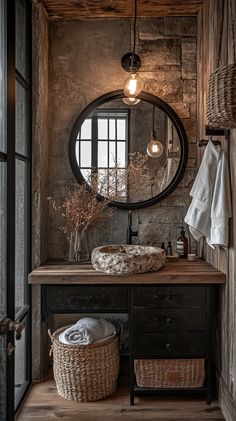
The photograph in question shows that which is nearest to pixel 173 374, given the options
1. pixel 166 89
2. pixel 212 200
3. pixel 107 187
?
pixel 212 200

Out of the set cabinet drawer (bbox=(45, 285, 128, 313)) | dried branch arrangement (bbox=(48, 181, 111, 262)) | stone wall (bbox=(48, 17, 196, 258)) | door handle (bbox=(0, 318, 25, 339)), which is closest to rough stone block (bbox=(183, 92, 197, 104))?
stone wall (bbox=(48, 17, 196, 258))

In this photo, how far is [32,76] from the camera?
2756 millimetres

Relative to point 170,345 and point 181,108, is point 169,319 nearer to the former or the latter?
point 170,345

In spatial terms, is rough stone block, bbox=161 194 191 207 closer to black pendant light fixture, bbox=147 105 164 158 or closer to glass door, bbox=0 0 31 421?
black pendant light fixture, bbox=147 105 164 158

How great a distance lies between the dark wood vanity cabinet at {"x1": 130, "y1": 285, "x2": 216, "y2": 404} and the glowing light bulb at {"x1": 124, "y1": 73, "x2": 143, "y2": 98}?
1.37 meters

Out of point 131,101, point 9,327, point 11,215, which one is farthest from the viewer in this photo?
point 131,101

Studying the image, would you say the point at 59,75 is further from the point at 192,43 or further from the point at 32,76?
the point at 192,43

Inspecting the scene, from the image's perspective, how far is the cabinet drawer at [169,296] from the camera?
8.13 feet

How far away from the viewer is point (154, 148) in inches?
120

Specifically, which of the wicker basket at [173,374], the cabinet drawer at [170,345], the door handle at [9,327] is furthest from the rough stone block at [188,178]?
the door handle at [9,327]

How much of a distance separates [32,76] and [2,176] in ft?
4.50

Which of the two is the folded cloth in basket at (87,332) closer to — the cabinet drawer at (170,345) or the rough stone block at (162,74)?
the cabinet drawer at (170,345)

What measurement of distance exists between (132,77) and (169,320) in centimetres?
169

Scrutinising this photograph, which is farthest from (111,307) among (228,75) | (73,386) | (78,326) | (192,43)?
(192,43)
